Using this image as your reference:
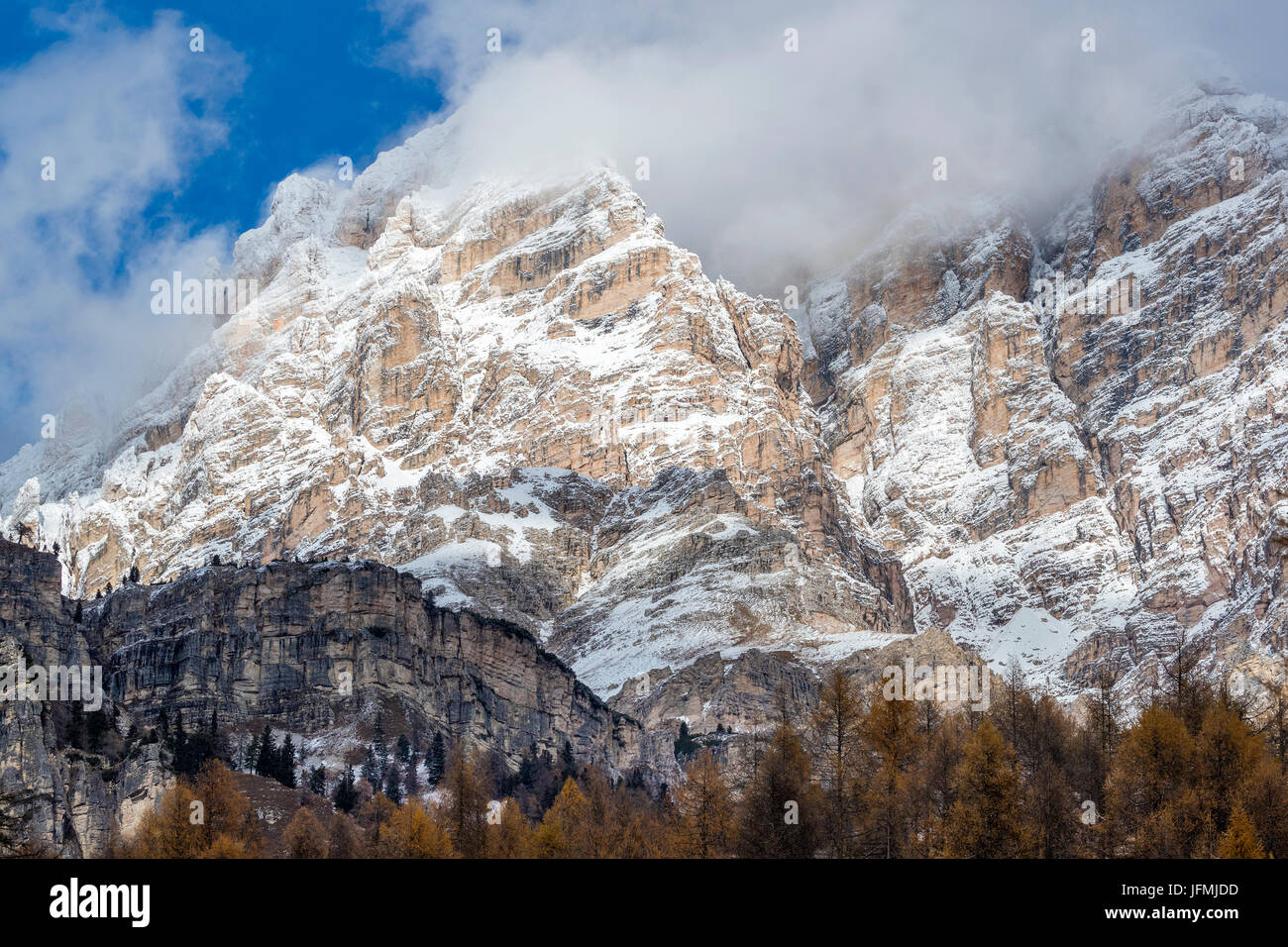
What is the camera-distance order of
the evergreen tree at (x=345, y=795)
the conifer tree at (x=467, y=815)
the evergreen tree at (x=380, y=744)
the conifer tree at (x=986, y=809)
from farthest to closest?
the evergreen tree at (x=380, y=744) → the evergreen tree at (x=345, y=795) → the conifer tree at (x=467, y=815) → the conifer tree at (x=986, y=809)

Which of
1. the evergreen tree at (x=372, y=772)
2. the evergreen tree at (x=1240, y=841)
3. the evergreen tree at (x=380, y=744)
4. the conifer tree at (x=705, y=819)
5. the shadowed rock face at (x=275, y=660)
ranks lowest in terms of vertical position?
the evergreen tree at (x=1240, y=841)

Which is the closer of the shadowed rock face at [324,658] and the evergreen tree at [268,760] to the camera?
the evergreen tree at [268,760]

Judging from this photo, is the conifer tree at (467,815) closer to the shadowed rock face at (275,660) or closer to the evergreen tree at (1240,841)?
the shadowed rock face at (275,660)

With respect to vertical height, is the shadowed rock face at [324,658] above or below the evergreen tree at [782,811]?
above

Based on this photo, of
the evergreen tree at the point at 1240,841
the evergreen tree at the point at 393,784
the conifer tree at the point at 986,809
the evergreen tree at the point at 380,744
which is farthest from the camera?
the evergreen tree at the point at 380,744

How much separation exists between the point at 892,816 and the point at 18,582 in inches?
3360

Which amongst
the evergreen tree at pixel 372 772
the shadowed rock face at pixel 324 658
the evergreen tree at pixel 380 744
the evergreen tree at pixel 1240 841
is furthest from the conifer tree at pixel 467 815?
the shadowed rock face at pixel 324 658

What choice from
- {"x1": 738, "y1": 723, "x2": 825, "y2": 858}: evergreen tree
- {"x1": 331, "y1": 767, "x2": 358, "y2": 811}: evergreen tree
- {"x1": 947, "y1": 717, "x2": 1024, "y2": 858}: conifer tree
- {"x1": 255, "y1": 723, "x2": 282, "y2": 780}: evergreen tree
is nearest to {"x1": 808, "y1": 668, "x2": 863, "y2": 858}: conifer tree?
{"x1": 738, "y1": 723, "x2": 825, "y2": 858}: evergreen tree

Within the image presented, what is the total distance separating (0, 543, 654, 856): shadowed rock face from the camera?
128250mm

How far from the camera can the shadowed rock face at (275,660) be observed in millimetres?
128250
